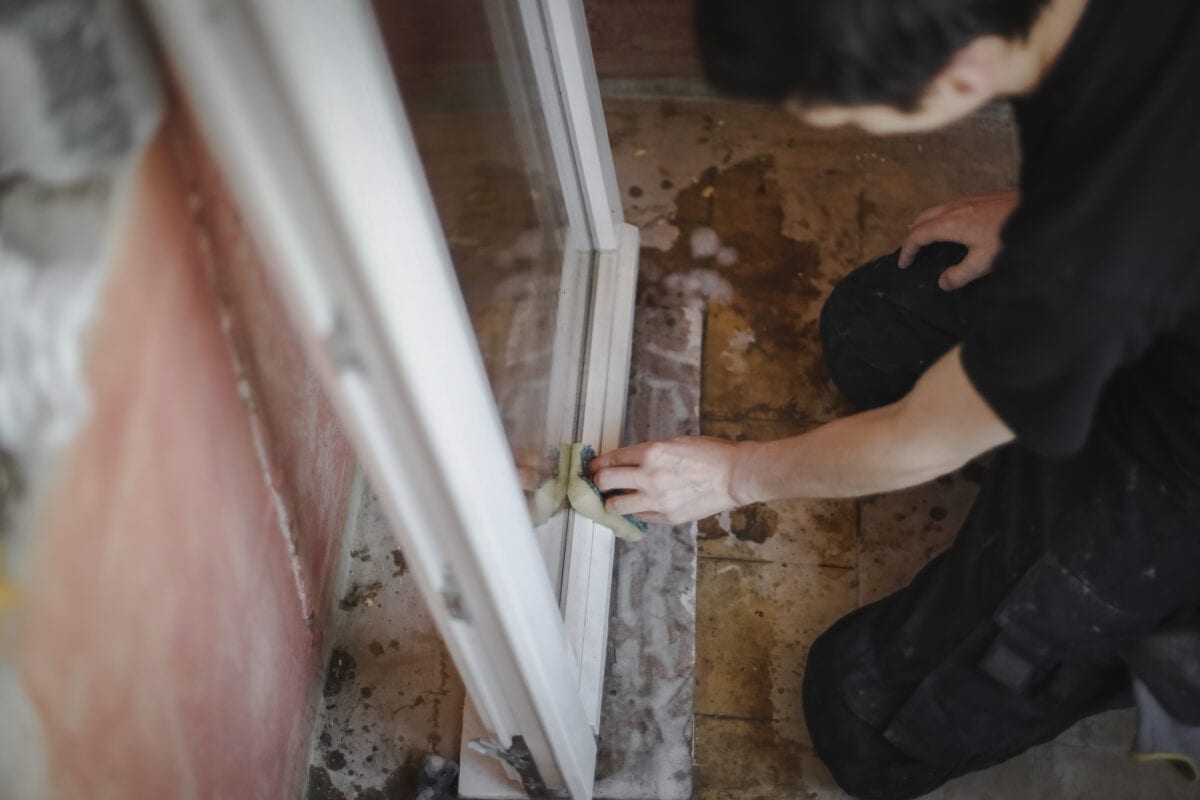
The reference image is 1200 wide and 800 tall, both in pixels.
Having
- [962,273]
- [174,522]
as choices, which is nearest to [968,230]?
[962,273]

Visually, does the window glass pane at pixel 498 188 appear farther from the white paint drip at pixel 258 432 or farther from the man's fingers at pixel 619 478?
the white paint drip at pixel 258 432

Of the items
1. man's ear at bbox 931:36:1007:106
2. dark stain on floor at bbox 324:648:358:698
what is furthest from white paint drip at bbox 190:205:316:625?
man's ear at bbox 931:36:1007:106

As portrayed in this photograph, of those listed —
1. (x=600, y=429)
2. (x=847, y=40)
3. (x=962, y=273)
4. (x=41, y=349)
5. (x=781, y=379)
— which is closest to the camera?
(x=41, y=349)

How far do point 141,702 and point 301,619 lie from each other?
0.45 metres

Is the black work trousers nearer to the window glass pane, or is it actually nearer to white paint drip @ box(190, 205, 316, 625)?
the window glass pane

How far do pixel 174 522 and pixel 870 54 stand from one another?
61 cm

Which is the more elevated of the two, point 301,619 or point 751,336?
point 301,619

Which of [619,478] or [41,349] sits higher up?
[41,349]

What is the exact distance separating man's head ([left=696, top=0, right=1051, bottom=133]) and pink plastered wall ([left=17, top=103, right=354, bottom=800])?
0.38 metres

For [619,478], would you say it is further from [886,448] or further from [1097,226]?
[1097,226]

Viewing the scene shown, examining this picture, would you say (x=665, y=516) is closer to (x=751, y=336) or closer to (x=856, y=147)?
(x=751, y=336)

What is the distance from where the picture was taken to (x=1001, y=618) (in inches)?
42.6

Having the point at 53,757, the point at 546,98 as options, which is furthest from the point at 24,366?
the point at 546,98

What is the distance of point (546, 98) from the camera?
1.31m
